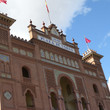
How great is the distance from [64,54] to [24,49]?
6.54m

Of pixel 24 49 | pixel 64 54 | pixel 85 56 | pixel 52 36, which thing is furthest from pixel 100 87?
pixel 24 49

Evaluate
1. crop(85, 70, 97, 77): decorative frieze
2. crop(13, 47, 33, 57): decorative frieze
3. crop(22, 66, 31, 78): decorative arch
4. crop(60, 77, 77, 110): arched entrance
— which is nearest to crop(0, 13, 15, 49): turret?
crop(13, 47, 33, 57): decorative frieze

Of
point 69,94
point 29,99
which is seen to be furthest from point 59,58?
point 29,99

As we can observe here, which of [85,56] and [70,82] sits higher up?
[85,56]

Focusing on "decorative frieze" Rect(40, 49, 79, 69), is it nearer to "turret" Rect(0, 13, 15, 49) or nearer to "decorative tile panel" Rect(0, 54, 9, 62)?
"turret" Rect(0, 13, 15, 49)

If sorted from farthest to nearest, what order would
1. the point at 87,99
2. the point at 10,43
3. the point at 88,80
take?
1. the point at 88,80
2. the point at 87,99
3. the point at 10,43

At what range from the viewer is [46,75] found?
2712cm

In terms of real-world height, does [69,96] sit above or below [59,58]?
below

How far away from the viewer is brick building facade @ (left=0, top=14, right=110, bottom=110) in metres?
23.2

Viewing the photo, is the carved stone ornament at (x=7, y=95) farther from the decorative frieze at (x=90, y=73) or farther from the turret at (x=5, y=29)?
the decorative frieze at (x=90, y=73)

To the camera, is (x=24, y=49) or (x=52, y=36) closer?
(x=24, y=49)

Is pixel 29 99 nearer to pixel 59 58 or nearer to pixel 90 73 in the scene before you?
pixel 59 58

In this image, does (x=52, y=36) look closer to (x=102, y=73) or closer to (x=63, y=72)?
(x=63, y=72)

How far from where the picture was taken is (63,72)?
2953 cm
